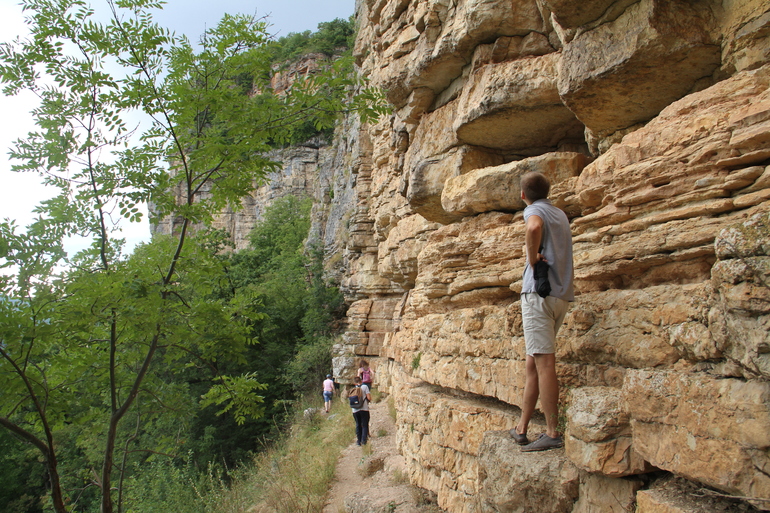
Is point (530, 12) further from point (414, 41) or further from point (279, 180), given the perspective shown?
point (279, 180)

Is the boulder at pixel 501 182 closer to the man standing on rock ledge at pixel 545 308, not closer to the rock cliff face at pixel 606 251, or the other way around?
the rock cliff face at pixel 606 251

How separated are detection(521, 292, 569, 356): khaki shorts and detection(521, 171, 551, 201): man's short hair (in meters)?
0.73

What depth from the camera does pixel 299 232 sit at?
35.0 metres

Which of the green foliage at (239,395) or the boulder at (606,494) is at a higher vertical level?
the green foliage at (239,395)

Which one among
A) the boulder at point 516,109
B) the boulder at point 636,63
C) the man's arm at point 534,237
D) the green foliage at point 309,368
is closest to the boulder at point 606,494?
the man's arm at point 534,237

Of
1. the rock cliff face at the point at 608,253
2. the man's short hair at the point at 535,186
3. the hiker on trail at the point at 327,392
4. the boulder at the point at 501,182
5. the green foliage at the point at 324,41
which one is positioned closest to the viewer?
the rock cliff face at the point at 608,253

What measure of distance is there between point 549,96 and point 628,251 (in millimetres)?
2690

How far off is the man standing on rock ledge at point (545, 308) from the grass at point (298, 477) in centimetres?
467

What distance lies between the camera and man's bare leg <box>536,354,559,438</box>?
316 cm

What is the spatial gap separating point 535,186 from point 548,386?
4.64 feet

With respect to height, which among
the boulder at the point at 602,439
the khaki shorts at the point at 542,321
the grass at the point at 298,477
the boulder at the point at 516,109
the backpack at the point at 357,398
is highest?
the boulder at the point at 516,109

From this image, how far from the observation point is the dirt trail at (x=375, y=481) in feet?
18.1

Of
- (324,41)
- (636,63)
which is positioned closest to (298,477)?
(636,63)

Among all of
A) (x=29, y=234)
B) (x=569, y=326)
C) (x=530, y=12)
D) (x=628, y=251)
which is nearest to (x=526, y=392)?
(x=569, y=326)
